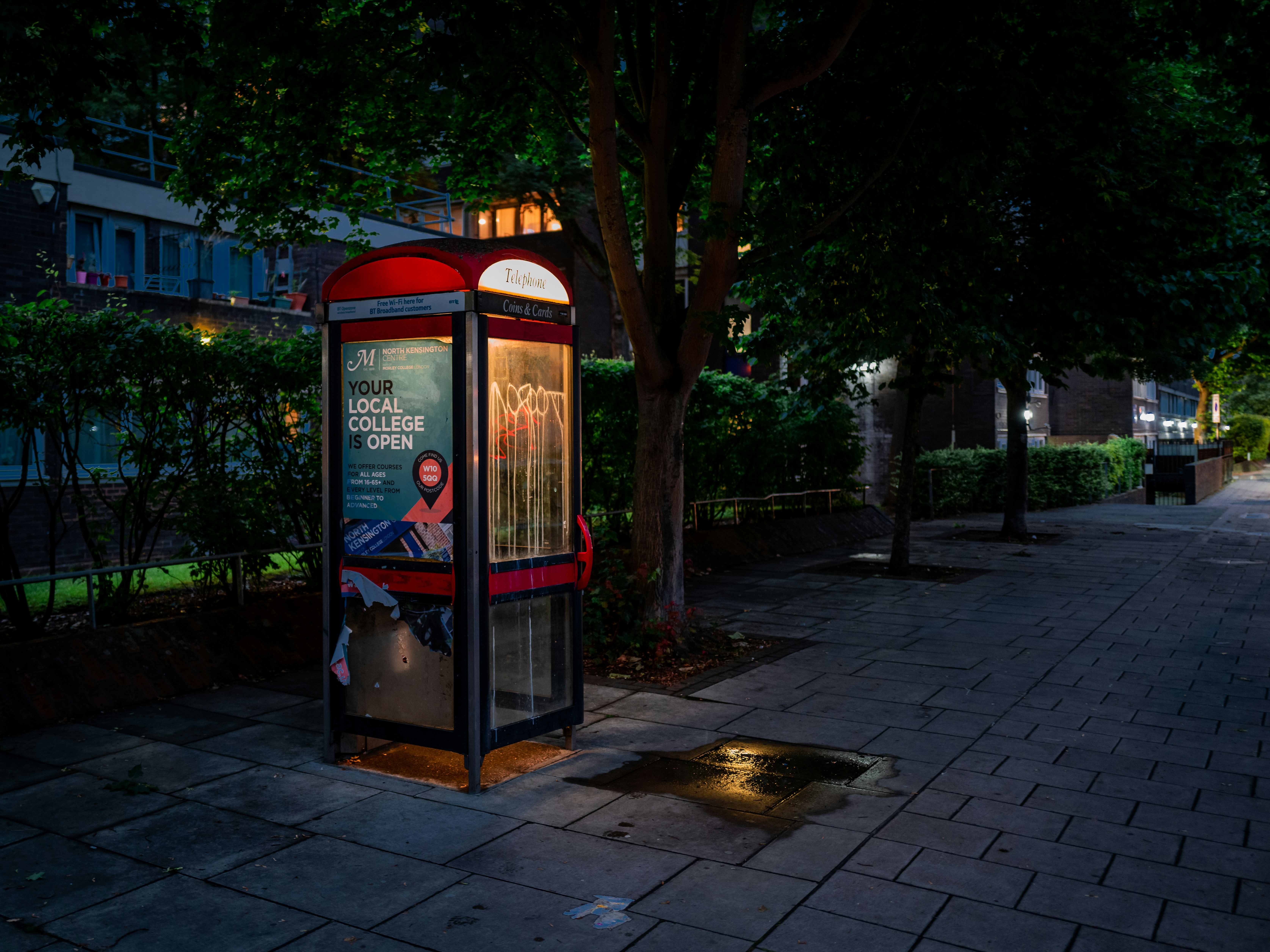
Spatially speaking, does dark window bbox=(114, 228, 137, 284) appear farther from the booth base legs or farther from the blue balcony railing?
the booth base legs

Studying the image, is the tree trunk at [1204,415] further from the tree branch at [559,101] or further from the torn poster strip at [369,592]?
the torn poster strip at [369,592]

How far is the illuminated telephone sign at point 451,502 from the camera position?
5.45 metres

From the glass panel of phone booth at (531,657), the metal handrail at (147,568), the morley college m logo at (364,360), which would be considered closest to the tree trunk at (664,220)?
the glass panel of phone booth at (531,657)

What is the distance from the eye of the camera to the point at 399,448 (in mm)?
5727

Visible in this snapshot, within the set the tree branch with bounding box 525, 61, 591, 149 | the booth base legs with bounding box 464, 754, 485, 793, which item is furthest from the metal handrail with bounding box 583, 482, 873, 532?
the booth base legs with bounding box 464, 754, 485, 793

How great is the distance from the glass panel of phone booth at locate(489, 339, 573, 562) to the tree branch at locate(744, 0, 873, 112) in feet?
12.4

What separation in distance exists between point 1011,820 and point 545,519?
3.05 m

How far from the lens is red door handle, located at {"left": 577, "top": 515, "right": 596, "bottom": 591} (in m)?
6.01

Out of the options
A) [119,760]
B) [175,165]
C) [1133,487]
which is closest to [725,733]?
[119,760]

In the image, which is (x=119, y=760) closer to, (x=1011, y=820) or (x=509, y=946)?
(x=509, y=946)

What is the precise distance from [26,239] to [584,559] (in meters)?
14.8

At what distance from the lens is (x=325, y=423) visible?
5926mm

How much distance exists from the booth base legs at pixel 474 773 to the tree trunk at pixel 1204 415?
5255cm

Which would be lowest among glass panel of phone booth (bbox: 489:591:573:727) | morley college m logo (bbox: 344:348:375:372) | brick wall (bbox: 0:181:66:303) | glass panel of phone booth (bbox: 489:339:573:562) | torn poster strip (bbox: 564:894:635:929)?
torn poster strip (bbox: 564:894:635:929)
